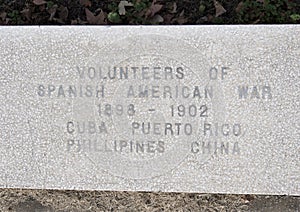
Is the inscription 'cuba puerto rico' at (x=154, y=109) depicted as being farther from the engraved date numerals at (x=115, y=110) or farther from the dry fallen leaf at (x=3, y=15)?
the dry fallen leaf at (x=3, y=15)

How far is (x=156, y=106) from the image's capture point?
86.9 inches

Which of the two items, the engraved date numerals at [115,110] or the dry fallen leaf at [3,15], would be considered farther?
the dry fallen leaf at [3,15]

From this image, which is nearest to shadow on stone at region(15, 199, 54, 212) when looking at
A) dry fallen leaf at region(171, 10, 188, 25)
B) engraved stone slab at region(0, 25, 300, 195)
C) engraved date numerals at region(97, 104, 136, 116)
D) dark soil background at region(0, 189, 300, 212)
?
dark soil background at region(0, 189, 300, 212)

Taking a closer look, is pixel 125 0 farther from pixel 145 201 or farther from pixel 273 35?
pixel 145 201

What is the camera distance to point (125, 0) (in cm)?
262

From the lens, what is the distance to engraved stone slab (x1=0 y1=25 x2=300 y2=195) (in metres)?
2.15

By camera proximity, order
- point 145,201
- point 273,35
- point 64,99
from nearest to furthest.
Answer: point 273,35 < point 64,99 < point 145,201

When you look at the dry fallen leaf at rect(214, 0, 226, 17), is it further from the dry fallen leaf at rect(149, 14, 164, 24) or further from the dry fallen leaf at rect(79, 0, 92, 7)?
the dry fallen leaf at rect(79, 0, 92, 7)

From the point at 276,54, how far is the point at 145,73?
57cm

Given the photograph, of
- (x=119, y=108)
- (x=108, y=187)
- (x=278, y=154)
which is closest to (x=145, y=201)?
(x=108, y=187)

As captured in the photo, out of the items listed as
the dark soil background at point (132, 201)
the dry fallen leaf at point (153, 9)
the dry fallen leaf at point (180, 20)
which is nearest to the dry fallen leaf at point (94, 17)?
the dry fallen leaf at point (153, 9)

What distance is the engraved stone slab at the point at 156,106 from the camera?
2.15 metres

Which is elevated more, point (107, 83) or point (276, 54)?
point (276, 54)

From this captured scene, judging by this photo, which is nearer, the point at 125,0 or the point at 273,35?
the point at 273,35
